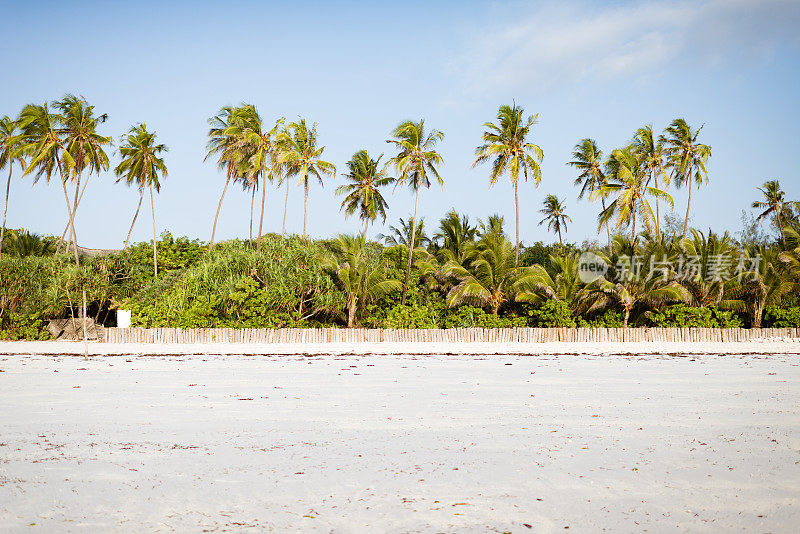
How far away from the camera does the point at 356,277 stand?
22891 mm

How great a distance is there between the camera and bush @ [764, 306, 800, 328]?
23781 mm

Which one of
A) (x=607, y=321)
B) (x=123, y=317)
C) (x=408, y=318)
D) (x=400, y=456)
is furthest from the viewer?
(x=123, y=317)

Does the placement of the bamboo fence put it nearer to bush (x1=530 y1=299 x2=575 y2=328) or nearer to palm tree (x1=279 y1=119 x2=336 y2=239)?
bush (x1=530 y1=299 x2=575 y2=328)

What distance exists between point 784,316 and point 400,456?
23479 mm

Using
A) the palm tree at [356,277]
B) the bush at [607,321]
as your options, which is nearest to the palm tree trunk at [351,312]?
the palm tree at [356,277]

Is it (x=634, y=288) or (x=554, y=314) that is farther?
(x=634, y=288)

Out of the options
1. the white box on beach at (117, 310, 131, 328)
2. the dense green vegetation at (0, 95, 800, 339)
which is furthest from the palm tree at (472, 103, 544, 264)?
the white box on beach at (117, 310, 131, 328)

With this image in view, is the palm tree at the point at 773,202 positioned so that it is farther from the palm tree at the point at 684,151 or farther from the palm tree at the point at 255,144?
the palm tree at the point at 255,144

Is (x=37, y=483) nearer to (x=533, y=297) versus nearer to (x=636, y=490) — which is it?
(x=636, y=490)

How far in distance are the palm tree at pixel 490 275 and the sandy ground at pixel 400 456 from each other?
464 inches

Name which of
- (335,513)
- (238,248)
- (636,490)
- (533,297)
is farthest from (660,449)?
(238,248)

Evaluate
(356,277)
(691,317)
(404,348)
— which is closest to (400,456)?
(404,348)

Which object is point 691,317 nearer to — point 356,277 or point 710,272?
point 710,272

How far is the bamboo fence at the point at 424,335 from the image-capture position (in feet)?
66.8
